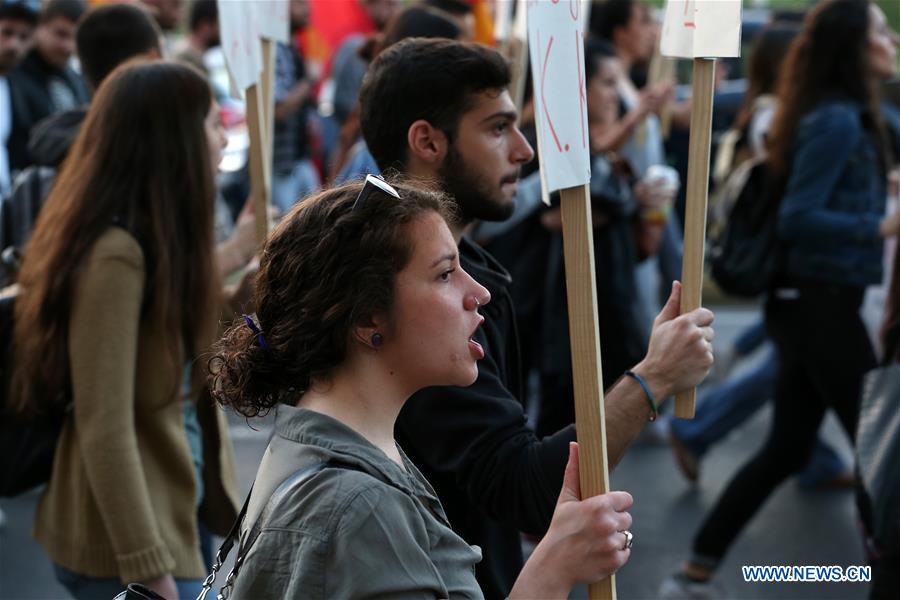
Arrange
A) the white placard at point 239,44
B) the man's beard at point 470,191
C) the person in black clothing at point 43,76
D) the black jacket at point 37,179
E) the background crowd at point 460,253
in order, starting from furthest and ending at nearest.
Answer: the person in black clothing at point 43,76
the black jacket at point 37,179
the white placard at point 239,44
the background crowd at point 460,253
the man's beard at point 470,191

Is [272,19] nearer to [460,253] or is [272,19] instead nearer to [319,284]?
[460,253]

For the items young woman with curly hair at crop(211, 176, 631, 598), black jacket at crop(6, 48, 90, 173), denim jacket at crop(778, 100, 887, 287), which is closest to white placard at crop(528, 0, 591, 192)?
young woman with curly hair at crop(211, 176, 631, 598)

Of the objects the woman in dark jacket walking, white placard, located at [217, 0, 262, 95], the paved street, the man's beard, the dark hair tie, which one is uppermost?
white placard, located at [217, 0, 262, 95]

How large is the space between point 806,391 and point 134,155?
274 centimetres

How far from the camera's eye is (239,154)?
8.16 metres

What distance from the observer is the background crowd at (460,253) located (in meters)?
2.71

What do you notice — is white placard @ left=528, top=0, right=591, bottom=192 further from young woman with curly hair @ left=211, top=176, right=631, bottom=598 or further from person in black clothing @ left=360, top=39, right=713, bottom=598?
person in black clothing @ left=360, top=39, right=713, bottom=598

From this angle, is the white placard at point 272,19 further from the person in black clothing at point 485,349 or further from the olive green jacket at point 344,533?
the olive green jacket at point 344,533

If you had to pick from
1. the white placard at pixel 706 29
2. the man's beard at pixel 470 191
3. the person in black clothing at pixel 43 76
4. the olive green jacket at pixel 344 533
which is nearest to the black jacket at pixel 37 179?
the man's beard at pixel 470 191

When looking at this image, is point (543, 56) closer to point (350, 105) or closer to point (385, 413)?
point (385, 413)

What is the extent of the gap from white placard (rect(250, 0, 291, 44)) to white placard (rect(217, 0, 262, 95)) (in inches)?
3.5

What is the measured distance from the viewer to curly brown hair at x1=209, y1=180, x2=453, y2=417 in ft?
5.83

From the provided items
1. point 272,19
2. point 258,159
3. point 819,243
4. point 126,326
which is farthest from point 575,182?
point 819,243

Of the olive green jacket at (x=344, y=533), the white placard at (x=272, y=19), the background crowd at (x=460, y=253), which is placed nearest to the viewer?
the olive green jacket at (x=344, y=533)
